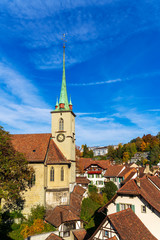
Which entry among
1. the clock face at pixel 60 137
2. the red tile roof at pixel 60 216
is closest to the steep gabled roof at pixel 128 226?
the red tile roof at pixel 60 216

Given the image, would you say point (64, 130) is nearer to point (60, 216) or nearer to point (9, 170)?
point (60, 216)

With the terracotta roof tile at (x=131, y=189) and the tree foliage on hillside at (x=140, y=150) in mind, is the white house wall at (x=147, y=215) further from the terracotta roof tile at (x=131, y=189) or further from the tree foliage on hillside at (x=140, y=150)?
the tree foliage on hillside at (x=140, y=150)

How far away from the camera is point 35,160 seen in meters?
32.8

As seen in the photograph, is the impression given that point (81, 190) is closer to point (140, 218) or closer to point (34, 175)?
point (34, 175)

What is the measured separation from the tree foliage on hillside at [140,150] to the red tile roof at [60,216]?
258ft

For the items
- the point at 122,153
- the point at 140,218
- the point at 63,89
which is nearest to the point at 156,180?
the point at 140,218

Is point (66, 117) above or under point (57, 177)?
above

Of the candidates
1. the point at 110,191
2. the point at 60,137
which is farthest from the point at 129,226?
the point at 110,191

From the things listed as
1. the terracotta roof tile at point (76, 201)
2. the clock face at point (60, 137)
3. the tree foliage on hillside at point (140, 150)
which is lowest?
the terracotta roof tile at point (76, 201)

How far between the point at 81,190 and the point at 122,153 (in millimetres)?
82913

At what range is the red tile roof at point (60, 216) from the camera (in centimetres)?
2806

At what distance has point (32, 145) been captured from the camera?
35.7 meters

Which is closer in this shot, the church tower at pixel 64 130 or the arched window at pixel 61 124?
the church tower at pixel 64 130

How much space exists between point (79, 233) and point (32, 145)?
1620 cm
